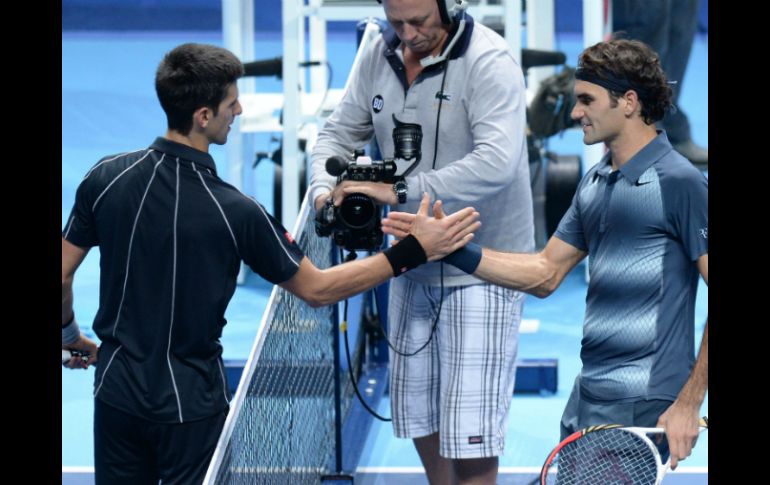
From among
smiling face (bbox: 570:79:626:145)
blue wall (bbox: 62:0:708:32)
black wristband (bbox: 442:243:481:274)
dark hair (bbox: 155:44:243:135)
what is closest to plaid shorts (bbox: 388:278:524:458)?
black wristband (bbox: 442:243:481:274)

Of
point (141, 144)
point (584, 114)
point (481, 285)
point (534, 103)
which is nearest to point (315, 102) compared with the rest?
point (534, 103)

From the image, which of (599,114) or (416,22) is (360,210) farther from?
(599,114)

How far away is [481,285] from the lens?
13.5 ft

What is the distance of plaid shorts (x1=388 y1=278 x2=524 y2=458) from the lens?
13.5 ft

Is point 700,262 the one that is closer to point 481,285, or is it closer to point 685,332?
point 685,332

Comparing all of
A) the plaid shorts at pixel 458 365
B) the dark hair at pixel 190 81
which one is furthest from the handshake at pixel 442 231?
the dark hair at pixel 190 81

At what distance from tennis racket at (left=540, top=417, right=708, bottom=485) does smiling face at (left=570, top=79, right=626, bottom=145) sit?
2.57 ft

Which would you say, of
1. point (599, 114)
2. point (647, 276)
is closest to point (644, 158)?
point (599, 114)

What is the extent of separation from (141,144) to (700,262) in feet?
28.6

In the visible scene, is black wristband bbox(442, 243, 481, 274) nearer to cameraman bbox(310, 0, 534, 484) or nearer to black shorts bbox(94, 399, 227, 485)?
cameraman bbox(310, 0, 534, 484)

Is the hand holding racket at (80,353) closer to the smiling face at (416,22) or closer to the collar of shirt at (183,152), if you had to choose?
the collar of shirt at (183,152)

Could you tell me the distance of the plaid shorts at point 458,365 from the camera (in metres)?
4.13

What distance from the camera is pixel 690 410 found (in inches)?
128

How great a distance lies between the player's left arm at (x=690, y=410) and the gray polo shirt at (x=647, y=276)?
0.10 metres
